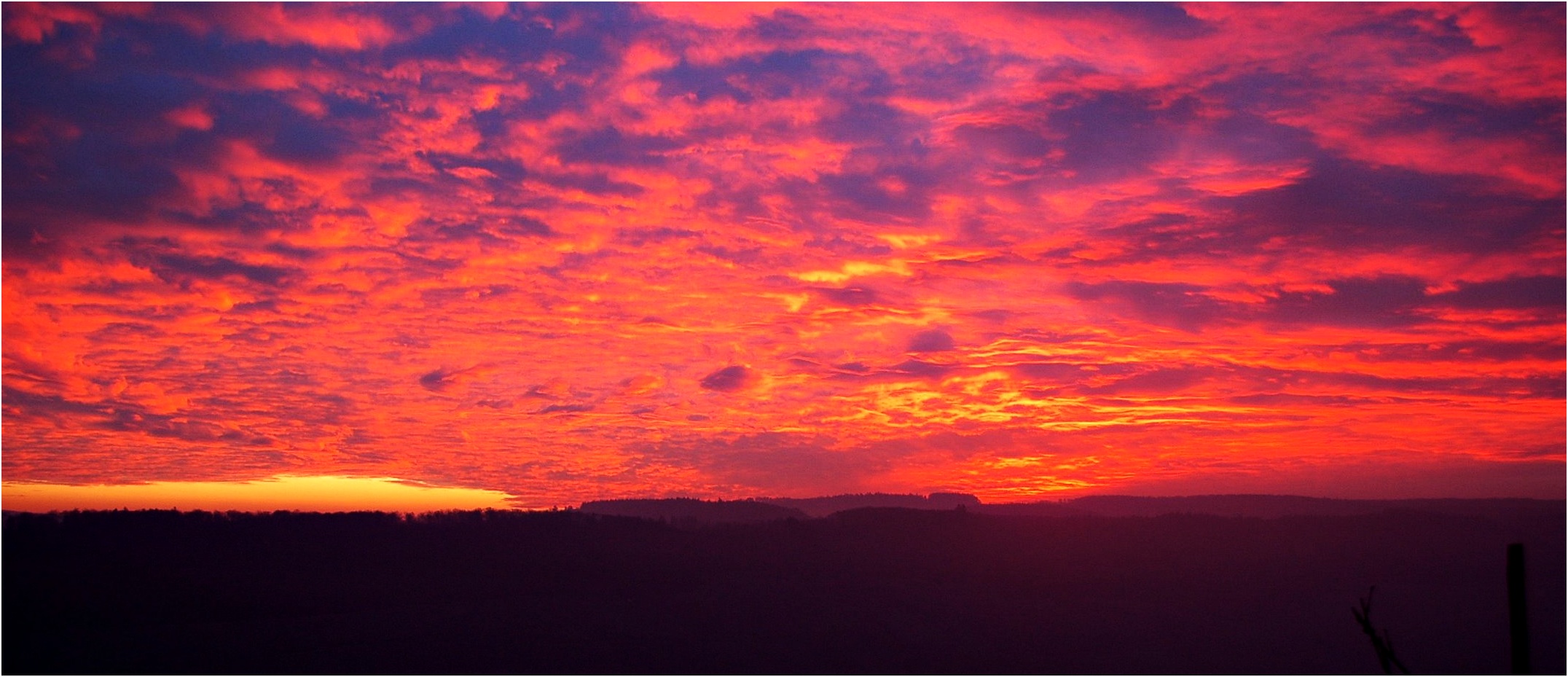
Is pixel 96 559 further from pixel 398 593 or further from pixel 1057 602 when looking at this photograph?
pixel 1057 602

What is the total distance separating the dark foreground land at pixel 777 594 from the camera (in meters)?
27.1

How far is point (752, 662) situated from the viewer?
107 feet

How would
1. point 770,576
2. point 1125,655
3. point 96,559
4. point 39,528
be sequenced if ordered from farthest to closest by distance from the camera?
1. point 770,576
2. point 1125,655
3. point 96,559
4. point 39,528

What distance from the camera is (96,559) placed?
25.9 meters

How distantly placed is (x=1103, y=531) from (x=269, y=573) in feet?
109

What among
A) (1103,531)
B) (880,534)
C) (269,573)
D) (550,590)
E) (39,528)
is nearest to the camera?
(39,528)

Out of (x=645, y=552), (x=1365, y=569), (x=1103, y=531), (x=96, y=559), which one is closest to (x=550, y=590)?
(x=645, y=552)

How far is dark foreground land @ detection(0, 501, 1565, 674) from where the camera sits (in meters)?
27.1

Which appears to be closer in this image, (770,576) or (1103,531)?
(770,576)

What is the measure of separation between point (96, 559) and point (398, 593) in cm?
829

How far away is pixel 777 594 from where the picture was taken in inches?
1521

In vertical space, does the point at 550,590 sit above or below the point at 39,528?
below

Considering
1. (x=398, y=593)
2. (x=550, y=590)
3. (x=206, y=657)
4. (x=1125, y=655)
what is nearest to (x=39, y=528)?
(x=206, y=657)

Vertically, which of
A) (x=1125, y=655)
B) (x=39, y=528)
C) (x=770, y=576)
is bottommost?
(x=1125, y=655)
